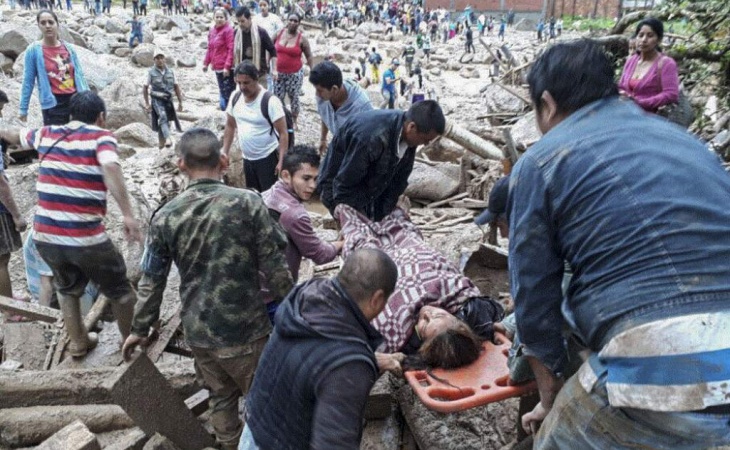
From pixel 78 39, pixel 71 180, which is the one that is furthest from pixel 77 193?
pixel 78 39

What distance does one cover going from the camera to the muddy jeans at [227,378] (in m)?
3.03

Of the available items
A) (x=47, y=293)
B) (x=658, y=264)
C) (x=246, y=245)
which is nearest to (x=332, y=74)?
(x=246, y=245)

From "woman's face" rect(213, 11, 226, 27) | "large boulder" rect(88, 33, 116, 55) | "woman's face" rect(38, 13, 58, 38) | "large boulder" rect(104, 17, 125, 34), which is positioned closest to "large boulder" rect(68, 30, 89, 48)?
"large boulder" rect(88, 33, 116, 55)

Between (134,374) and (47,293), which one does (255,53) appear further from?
(134,374)

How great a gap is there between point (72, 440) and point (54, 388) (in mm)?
664

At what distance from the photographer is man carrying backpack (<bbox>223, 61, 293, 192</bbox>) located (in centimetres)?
552

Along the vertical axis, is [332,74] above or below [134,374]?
above

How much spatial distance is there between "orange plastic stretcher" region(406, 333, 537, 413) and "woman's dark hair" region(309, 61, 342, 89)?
309cm

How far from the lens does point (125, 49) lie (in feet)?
75.2

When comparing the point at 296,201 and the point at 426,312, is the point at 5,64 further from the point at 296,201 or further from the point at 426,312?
the point at 426,312

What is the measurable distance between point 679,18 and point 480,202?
129 inches

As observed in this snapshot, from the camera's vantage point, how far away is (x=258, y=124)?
224 inches

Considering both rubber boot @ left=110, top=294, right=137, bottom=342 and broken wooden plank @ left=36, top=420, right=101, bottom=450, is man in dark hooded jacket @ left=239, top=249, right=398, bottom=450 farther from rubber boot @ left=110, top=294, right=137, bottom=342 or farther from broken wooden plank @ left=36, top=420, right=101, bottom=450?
rubber boot @ left=110, top=294, right=137, bottom=342

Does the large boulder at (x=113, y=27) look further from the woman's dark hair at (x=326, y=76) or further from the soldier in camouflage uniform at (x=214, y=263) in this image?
the soldier in camouflage uniform at (x=214, y=263)
